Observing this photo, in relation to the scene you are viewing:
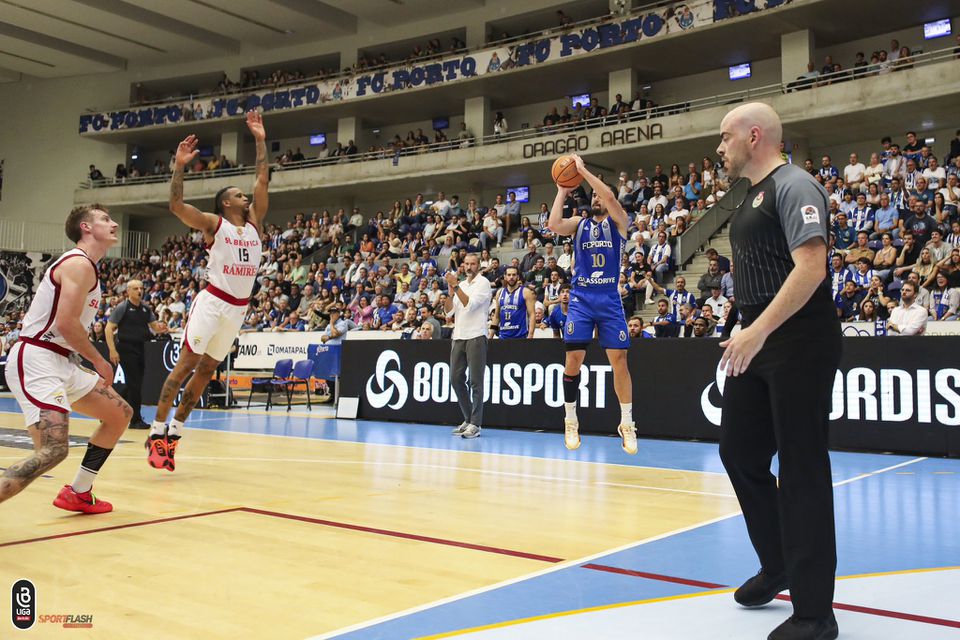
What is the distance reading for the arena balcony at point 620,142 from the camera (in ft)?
64.8

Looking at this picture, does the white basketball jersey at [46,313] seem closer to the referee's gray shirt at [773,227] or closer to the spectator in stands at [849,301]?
the referee's gray shirt at [773,227]

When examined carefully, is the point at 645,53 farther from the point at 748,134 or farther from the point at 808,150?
the point at 748,134

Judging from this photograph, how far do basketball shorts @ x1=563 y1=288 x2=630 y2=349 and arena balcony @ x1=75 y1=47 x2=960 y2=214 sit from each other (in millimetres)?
16073

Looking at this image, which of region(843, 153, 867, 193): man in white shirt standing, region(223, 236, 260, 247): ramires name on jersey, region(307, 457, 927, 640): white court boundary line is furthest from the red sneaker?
region(843, 153, 867, 193): man in white shirt standing

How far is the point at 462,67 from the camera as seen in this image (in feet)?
94.0

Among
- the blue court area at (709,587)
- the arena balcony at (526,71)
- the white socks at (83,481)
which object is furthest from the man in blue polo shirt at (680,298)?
the white socks at (83,481)

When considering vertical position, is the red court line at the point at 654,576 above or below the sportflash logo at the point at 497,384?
below

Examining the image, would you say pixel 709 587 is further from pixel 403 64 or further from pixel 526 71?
pixel 403 64

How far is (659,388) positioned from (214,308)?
19.4 feet

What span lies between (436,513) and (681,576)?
1.88 metres

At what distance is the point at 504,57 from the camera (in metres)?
27.7

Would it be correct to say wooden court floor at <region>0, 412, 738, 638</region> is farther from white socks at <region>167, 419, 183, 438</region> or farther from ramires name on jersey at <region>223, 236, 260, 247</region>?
ramires name on jersey at <region>223, 236, 260, 247</region>

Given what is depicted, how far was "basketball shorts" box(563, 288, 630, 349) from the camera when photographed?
7.09m

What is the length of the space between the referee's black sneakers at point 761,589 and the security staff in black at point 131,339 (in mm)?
10118
